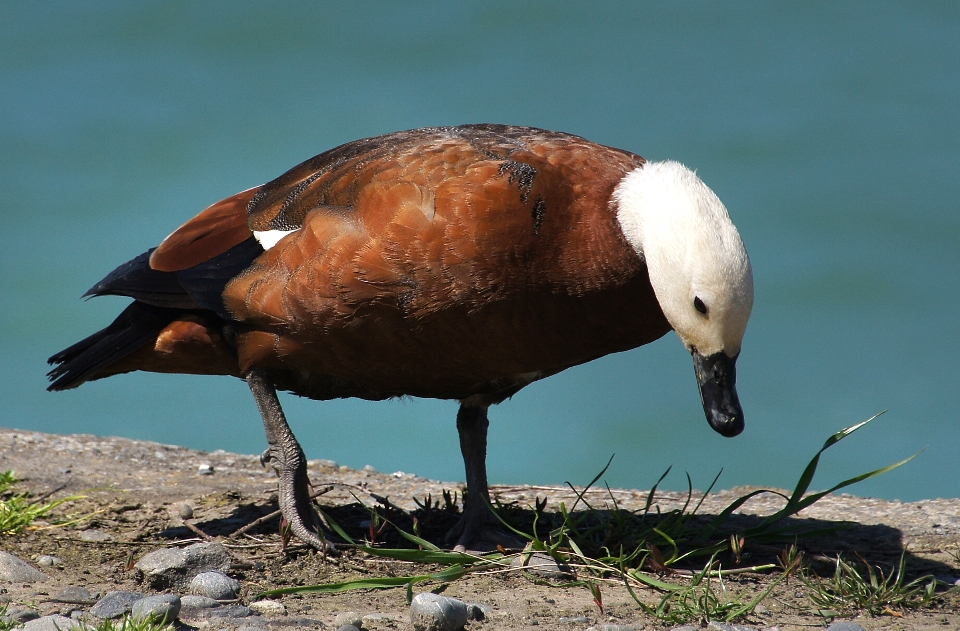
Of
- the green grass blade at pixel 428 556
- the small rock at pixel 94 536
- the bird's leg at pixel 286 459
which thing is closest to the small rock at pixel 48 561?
the small rock at pixel 94 536

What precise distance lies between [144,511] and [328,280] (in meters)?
1.93

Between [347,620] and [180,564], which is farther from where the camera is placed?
[180,564]

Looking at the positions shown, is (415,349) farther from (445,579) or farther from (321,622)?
(321,622)

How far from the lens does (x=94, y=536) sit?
459cm

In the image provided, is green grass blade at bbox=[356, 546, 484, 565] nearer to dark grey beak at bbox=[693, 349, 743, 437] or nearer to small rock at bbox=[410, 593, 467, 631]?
small rock at bbox=[410, 593, 467, 631]

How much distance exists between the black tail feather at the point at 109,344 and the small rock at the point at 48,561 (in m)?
1.01

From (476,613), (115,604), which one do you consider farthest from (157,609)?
(476,613)

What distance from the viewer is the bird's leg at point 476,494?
445cm

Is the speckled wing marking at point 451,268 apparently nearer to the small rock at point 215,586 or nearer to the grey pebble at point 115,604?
the small rock at point 215,586

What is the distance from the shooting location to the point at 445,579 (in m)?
3.72

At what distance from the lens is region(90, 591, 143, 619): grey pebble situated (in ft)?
10.5

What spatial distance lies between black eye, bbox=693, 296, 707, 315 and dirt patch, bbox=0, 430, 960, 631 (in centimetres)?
107

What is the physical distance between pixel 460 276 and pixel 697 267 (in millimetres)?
891

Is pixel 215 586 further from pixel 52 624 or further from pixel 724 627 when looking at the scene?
pixel 724 627
